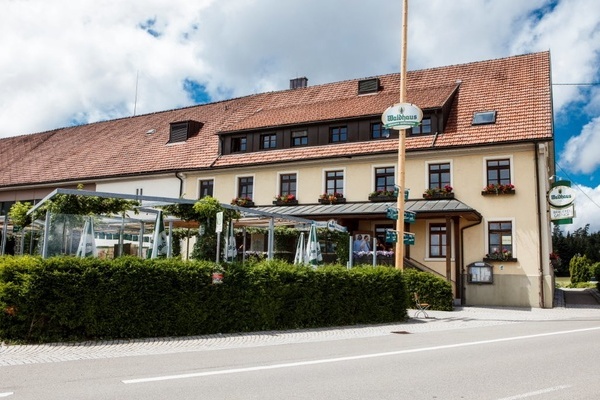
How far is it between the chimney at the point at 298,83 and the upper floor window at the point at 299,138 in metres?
7.62

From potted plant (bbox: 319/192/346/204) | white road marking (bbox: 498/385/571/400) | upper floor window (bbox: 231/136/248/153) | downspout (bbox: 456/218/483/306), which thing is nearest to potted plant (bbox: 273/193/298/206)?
potted plant (bbox: 319/192/346/204)

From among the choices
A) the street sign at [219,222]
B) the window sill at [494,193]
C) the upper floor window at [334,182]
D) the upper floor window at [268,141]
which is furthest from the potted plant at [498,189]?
the street sign at [219,222]

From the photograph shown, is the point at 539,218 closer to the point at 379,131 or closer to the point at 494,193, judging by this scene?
the point at 494,193

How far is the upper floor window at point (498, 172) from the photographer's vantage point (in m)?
24.3

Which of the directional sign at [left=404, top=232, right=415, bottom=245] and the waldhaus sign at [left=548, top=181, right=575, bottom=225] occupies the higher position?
the waldhaus sign at [left=548, top=181, right=575, bottom=225]

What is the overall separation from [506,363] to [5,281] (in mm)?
9148

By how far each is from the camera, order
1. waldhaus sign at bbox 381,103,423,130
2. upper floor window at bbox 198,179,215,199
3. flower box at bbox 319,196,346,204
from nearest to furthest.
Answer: waldhaus sign at bbox 381,103,423,130 → flower box at bbox 319,196,346,204 → upper floor window at bbox 198,179,215,199

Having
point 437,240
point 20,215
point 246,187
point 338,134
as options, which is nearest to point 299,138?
point 338,134

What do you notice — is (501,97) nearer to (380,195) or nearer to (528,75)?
(528,75)

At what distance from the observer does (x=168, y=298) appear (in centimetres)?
1210

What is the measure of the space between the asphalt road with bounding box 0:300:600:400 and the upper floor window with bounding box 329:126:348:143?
53.4ft

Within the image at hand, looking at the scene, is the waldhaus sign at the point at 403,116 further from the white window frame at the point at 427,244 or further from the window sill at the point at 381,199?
the window sill at the point at 381,199

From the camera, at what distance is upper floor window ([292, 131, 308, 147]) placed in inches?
1177

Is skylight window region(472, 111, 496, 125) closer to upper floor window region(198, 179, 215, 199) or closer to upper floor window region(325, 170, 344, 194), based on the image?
upper floor window region(325, 170, 344, 194)
